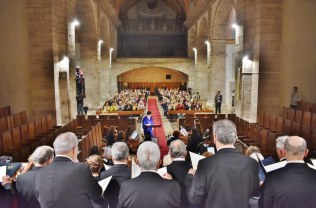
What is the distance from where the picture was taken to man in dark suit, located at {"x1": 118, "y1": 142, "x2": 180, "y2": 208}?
97.8 inches

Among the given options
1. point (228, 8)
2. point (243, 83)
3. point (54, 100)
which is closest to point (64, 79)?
point (54, 100)

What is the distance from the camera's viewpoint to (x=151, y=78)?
35094 millimetres

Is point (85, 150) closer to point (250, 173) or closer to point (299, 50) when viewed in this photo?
point (250, 173)

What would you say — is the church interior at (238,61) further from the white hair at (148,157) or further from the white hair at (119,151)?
the white hair at (148,157)

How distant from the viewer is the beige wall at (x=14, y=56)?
1003cm

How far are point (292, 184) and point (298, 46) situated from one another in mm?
9115

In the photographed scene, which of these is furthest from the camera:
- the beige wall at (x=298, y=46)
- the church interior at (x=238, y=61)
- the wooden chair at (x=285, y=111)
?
the beige wall at (x=298, y=46)

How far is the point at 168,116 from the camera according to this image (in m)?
16.4

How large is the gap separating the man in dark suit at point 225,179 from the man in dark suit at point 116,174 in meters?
0.74

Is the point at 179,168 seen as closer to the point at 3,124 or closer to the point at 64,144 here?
the point at 64,144

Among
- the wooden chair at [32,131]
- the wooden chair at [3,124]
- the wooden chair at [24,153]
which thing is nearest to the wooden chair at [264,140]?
the wooden chair at [24,153]

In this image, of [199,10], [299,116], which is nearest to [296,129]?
[299,116]

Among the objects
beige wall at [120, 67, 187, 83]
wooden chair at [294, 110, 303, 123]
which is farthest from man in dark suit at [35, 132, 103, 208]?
beige wall at [120, 67, 187, 83]

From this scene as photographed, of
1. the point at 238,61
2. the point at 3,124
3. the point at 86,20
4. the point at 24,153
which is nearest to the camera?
the point at 24,153
